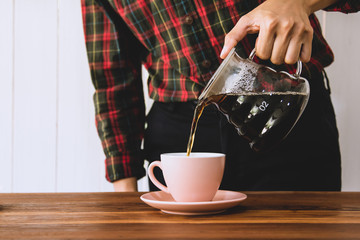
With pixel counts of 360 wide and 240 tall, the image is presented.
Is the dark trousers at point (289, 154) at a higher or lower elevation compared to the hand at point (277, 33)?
lower

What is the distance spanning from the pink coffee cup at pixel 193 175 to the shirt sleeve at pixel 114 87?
512 millimetres

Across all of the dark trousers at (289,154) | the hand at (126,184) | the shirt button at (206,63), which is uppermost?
the shirt button at (206,63)

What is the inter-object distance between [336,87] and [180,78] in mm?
875

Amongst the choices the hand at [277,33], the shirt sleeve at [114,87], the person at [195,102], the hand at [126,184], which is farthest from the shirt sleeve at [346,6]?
the hand at [126,184]

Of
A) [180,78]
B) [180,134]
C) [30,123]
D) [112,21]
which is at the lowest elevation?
[30,123]

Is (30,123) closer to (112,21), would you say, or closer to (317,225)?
(112,21)

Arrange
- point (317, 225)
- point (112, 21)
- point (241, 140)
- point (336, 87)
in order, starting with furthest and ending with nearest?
1. point (336, 87)
2. point (112, 21)
3. point (241, 140)
4. point (317, 225)

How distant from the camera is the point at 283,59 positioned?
0.76 metres

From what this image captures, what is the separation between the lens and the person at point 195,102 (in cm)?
105

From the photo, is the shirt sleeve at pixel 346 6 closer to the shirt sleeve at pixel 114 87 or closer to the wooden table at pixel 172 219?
the wooden table at pixel 172 219

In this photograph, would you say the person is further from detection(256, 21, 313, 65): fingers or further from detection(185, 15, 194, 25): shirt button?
detection(256, 21, 313, 65): fingers

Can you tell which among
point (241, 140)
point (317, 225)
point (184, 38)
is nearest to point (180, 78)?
point (184, 38)

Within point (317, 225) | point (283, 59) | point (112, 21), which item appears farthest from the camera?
point (112, 21)

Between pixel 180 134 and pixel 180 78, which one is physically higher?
pixel 180 78
